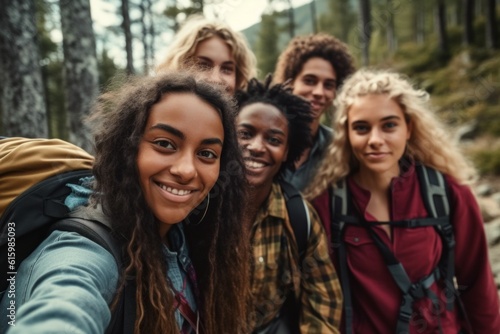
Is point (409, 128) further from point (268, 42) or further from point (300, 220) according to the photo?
point (268, 42)

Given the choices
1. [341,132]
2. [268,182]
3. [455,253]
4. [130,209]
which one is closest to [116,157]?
[130,209]

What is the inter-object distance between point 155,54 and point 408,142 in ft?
42.1

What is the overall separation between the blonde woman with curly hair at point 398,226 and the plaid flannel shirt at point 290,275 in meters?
0.17

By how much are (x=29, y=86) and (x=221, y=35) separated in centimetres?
233

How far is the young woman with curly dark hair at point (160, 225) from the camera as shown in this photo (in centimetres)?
126

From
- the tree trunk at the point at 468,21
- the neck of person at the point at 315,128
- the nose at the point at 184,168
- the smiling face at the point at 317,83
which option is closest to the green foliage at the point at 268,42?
the tree trunk at the point at 468,21

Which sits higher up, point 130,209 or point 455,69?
point 455,69

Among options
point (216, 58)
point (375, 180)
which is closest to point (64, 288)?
point (375, 180)

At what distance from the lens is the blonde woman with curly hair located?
8.63 ft

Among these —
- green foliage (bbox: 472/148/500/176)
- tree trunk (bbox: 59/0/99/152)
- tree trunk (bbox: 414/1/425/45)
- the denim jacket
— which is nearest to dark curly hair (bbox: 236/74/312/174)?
the denim jacket

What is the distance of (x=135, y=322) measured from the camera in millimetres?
1463

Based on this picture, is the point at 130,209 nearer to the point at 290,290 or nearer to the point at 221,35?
the point at 290,290

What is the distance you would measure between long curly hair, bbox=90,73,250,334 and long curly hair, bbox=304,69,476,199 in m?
1.17

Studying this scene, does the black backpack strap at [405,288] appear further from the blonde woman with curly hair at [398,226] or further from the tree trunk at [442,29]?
the tree trunk at [442,29]
